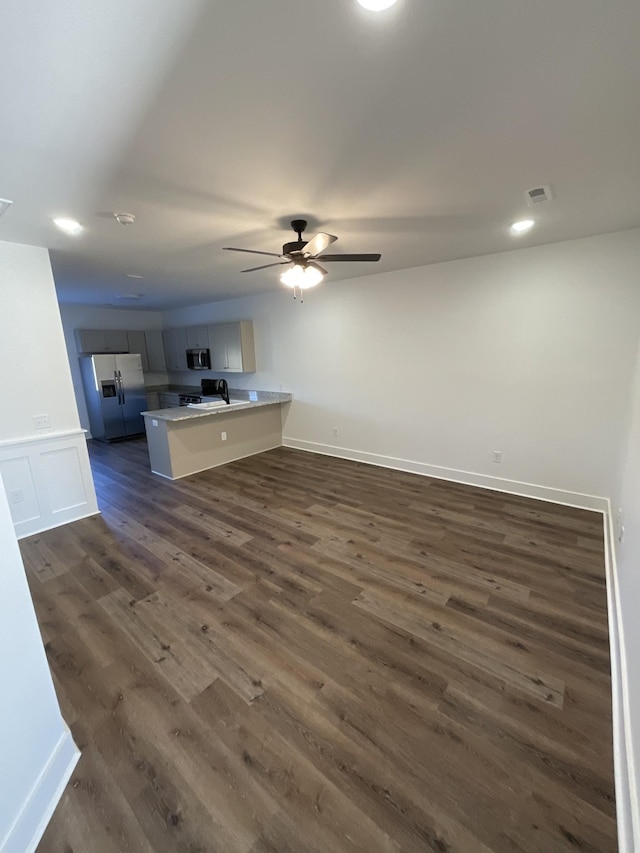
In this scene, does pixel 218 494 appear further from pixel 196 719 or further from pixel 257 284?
pixel 257 284

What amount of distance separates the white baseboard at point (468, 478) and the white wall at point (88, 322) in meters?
4.49

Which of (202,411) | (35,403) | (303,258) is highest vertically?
(303,258)

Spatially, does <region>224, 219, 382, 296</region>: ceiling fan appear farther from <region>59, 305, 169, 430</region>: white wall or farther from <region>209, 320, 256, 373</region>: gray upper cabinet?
<region>59, 305, 169, 430</region>: white wall

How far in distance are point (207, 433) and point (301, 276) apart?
114 inches

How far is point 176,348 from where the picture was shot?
710cm

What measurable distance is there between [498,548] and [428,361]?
2232mm

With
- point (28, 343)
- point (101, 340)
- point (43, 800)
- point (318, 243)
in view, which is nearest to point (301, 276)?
point (318, 243)

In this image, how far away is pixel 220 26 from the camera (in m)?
0.99

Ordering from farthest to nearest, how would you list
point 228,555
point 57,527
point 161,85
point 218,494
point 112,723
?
point 218,494, point 57,527, point 228,555, point 112,723, point 161,85

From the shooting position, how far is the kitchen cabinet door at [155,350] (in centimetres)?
739

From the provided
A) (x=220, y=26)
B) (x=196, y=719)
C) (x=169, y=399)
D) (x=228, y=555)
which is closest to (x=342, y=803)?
(x=196, y=719)

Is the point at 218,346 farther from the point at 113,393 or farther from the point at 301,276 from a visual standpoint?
the point at 301,276

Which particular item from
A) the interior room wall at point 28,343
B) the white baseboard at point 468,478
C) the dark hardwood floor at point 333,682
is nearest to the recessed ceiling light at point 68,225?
the interior room wall at point 28,343

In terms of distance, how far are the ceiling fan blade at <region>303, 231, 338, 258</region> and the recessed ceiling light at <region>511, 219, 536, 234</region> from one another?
59.6 inches
